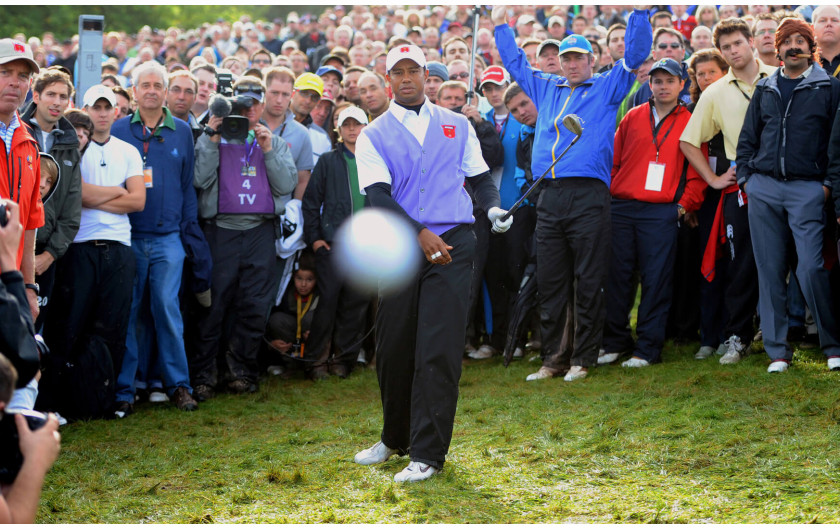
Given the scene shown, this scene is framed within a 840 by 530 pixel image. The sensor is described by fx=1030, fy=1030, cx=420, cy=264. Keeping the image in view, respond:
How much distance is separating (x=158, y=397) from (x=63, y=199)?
6.30 ft

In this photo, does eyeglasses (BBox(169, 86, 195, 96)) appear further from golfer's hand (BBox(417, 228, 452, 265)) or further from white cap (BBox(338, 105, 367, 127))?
golfer's hand (BBox(417, 228, 452, 265))

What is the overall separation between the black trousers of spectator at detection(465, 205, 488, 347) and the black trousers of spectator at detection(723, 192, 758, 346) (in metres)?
2.20

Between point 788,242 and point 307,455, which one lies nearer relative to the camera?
point 307,455

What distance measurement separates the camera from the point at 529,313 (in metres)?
9.26

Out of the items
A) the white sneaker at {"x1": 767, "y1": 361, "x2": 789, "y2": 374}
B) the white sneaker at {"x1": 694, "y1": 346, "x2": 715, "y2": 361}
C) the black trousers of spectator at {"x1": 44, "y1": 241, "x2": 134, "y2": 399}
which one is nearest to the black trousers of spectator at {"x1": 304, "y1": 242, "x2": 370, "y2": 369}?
the black trousers of spectator at {"x1": 44, "y1": 241, "x2": 134, "y2": 399}

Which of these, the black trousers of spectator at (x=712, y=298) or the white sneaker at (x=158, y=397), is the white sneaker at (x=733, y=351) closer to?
the black trousers of spectator at (x=712, y=298)

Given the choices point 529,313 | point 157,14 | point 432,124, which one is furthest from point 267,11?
point 432,124

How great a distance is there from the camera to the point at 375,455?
604 cm

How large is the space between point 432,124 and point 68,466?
120 inches

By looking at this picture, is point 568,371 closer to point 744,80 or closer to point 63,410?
point 744,80

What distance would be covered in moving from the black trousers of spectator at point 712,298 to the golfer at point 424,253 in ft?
11.4

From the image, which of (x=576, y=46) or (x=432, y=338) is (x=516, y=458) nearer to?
(x=432, y=338)

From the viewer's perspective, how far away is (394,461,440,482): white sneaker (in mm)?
5523

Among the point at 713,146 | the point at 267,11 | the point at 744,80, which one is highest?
the point at 267,11
